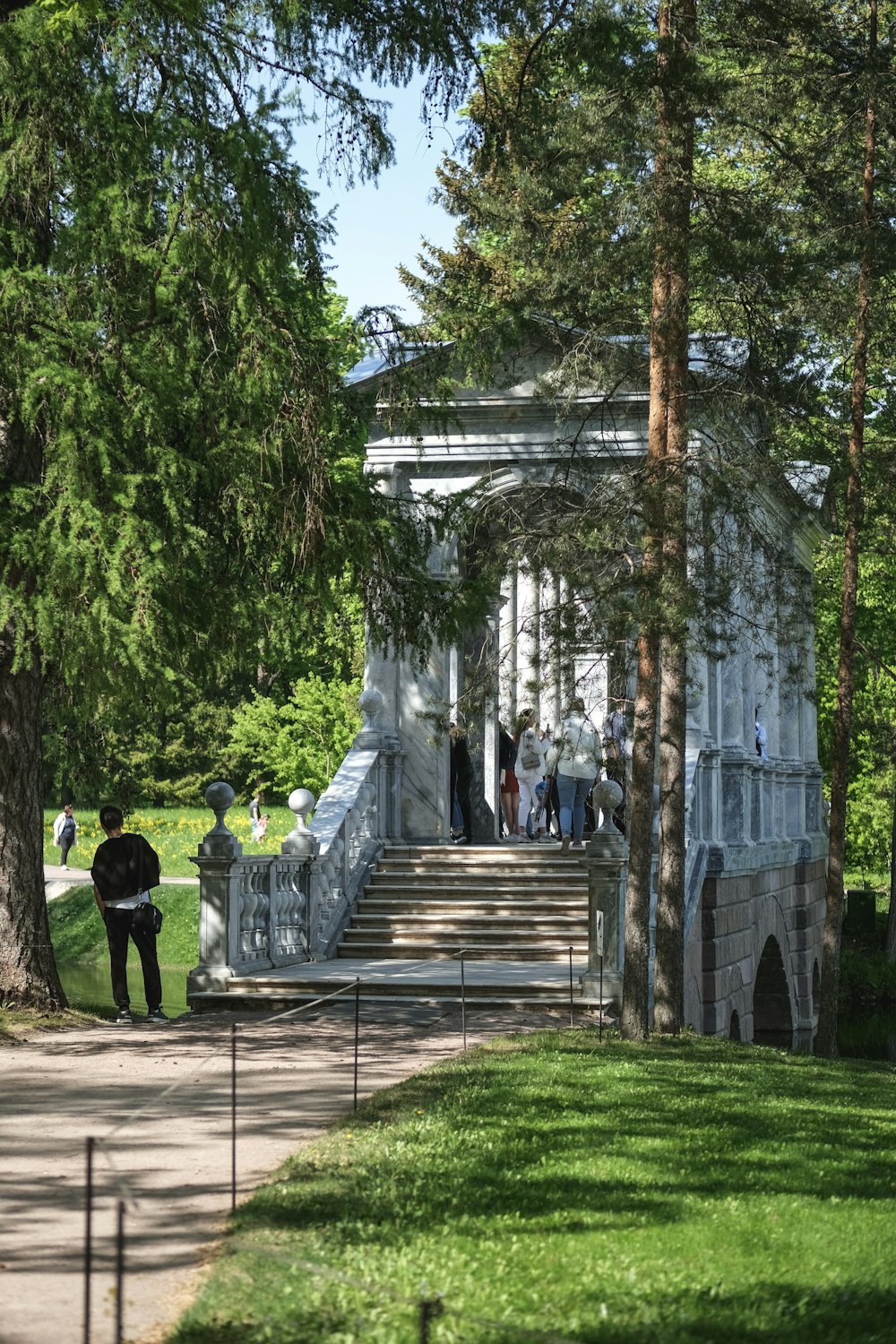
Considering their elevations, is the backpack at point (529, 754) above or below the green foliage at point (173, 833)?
above

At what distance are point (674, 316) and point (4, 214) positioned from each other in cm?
494

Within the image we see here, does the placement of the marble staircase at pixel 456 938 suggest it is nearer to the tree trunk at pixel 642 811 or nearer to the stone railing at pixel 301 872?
the stone railing at pixel 301 872

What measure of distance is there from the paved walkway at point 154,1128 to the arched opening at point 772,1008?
12027 millimetres

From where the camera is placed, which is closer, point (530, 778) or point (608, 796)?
point (608, 796)

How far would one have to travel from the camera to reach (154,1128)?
905 centimetres

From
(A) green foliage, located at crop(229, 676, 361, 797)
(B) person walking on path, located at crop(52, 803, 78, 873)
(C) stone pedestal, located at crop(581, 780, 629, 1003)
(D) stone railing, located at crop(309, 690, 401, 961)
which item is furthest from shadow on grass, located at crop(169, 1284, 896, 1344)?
(B) person walking on path, located at crop(52, 803, 78, 873)

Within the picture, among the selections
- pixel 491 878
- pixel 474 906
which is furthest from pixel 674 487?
pixel 491 878

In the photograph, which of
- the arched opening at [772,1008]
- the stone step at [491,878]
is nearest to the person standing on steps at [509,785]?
the stone step at [491,878]

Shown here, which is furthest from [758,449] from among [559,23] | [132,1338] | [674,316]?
[132,1338]

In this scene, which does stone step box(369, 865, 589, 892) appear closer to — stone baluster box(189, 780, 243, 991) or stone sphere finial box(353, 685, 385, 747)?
stone sphere finial box(353, 685, 385, 747)

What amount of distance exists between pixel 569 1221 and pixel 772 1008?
19.3 meters

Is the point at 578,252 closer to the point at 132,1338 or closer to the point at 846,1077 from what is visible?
the point at 846,1077

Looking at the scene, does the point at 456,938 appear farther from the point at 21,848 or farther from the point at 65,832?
Answer: the point at 65,832

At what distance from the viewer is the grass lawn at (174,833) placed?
1575 inches
